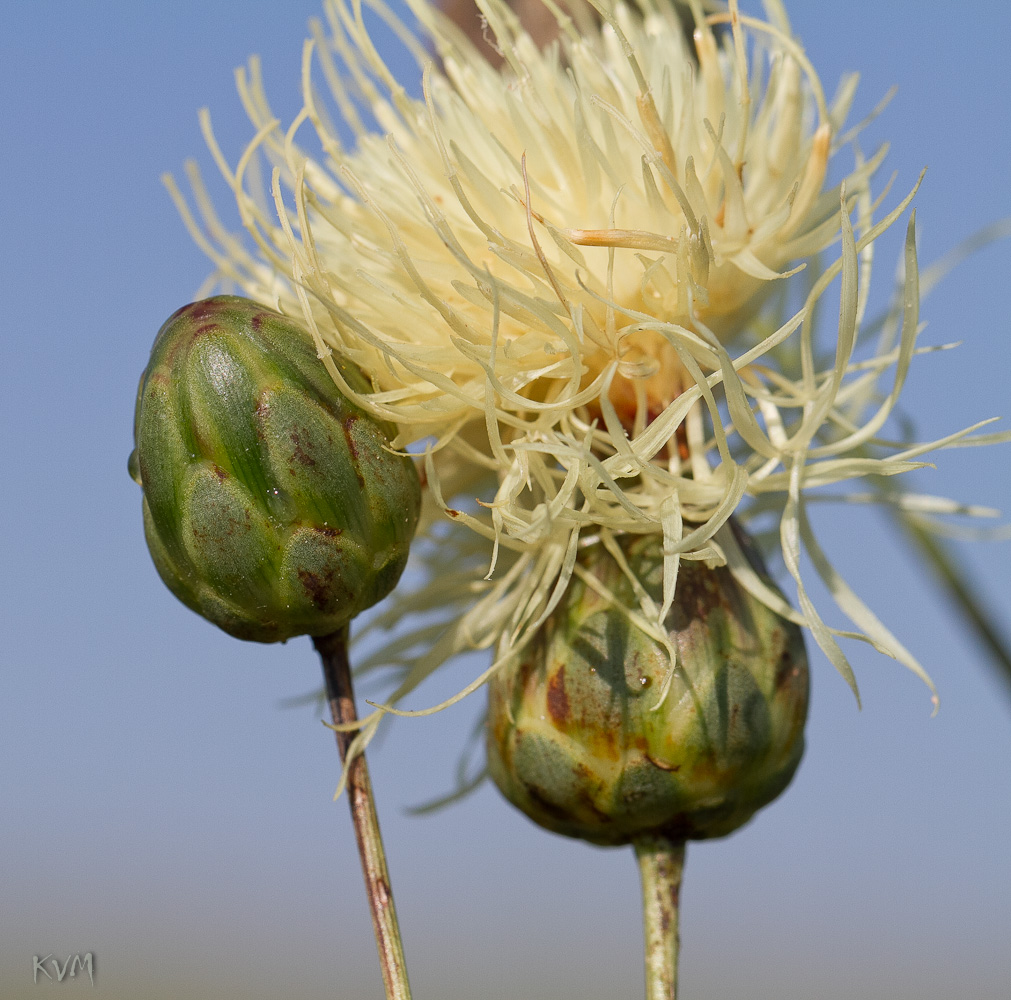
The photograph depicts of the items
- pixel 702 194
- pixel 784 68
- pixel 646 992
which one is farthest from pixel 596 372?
pixel 646 992

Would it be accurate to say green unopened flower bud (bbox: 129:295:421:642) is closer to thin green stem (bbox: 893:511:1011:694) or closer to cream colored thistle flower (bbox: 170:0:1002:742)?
cream colored thistle flower (bbox: 170:0:1002:742)

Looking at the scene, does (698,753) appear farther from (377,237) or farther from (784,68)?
(784,68)

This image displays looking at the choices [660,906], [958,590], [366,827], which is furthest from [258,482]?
[958,590]

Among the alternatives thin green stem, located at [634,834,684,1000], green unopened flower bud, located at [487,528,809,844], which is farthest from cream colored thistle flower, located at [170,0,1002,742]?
thin green stem, located at [634,834,684,1000]

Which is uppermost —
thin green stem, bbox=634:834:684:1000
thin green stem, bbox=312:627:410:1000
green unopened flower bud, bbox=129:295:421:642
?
green unopened flower bud, bbox=129:295:421:642

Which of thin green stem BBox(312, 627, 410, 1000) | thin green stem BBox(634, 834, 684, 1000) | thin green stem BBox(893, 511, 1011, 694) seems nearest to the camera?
thin green stem BBox(312, 627, 410, 1000)

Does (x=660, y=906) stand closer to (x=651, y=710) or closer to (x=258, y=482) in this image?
(x=651, y=710)
